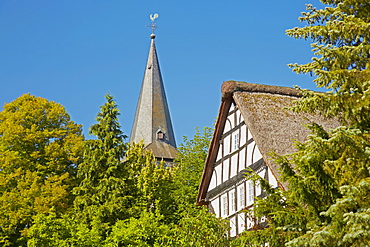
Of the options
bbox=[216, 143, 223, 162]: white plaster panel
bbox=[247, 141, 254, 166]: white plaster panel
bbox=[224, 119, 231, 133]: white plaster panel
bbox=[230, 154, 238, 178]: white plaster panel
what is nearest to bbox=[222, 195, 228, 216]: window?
bbox=[230, 154, 238, 178]: white plaster panel

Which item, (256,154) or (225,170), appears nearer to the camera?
(256,154)

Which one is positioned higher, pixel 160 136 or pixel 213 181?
pixel 160 136

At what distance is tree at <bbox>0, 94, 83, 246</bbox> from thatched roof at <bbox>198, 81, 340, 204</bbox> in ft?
37.5

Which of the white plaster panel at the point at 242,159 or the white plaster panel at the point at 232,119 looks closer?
the white plaster panel at the point at 242,159

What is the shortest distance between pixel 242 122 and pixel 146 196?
837 centimetres

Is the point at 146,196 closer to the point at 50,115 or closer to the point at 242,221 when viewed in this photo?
the point at 242,221

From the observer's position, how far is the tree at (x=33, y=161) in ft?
112

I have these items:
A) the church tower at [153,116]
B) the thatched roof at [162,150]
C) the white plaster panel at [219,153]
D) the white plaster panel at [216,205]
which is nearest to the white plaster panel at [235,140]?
the white plaster panel at [219,153]

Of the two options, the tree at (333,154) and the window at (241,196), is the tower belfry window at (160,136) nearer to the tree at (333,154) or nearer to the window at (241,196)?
the window at (241,196)

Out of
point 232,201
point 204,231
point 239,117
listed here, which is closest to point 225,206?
point 232,201

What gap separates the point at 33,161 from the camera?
37812 millimetres

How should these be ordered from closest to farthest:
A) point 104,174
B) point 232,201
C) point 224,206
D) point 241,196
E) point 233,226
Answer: point 241,196
point 233,226
point 232,201
point 224,206
point 104,174

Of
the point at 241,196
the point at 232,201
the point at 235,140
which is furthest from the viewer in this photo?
A: the point at 235,140

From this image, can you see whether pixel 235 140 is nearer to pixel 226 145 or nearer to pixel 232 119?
pixel 226 145
